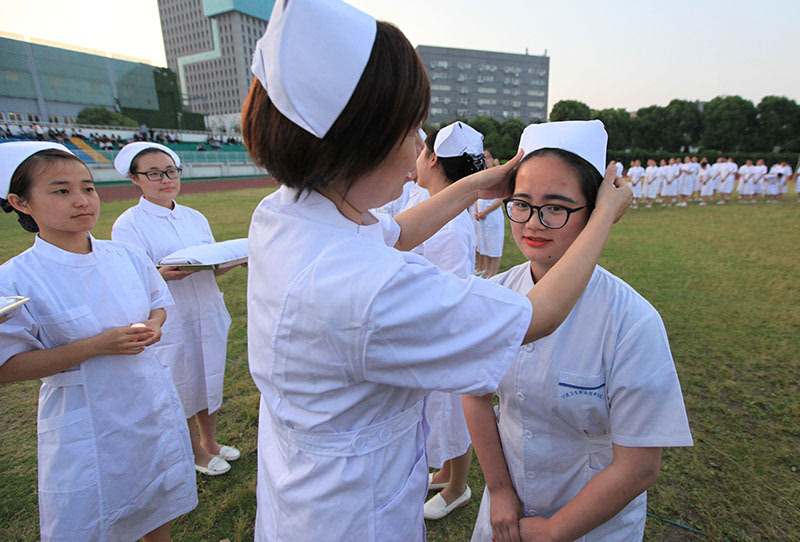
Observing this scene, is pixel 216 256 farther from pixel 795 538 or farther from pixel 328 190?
pixel 795 538

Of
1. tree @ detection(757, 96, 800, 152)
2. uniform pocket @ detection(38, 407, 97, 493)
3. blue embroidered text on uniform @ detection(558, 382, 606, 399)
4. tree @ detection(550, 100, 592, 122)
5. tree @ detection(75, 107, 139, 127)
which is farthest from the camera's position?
tree @ detection(550, 100, 592, 122)

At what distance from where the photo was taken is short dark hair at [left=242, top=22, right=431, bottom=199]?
92cm

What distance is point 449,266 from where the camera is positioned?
2734mm

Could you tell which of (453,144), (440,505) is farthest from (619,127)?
(440,505)

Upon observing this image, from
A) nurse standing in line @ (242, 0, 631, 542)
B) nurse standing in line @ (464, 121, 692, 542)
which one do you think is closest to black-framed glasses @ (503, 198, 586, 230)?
nurse standing in line @ (464, 121, 692, 542)

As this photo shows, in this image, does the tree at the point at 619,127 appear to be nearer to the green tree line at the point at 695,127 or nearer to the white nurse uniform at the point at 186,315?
the green tree line at the point at 695,127

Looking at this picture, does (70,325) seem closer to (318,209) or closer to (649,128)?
Result: (318,209)

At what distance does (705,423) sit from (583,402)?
305 cm

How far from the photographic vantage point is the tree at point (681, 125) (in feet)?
152

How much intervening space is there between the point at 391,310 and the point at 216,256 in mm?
2135

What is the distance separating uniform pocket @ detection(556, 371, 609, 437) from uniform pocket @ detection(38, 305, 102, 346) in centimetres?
207

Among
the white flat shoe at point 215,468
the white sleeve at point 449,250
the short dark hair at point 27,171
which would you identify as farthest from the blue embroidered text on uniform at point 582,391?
the white flat shoe at point 215,468

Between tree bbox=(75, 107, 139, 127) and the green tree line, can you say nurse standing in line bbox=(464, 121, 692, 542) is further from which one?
tree bbox=(75, 107, 139, 127)

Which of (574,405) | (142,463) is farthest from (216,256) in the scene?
(574,405)
